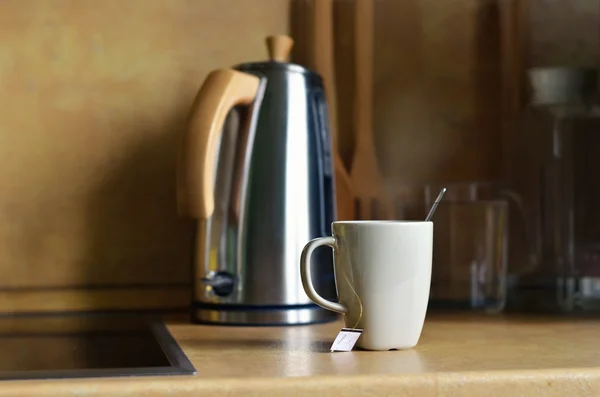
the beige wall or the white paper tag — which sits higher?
the beige wall

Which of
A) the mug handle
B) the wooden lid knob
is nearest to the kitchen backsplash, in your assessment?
the wooden lid knob

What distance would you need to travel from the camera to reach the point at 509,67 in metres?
1.13

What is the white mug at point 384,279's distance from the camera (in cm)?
71

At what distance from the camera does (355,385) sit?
1.89ft

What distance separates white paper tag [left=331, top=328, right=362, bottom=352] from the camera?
0.71 metres

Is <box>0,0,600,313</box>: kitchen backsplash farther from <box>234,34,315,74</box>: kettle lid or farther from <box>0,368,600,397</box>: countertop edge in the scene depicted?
<box>0,368,600,397</box>: countertop edge

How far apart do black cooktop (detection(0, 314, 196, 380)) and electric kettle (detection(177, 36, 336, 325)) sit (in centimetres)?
9

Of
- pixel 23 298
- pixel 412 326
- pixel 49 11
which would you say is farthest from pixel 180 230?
pixel 412 326

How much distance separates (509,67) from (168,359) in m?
0.70

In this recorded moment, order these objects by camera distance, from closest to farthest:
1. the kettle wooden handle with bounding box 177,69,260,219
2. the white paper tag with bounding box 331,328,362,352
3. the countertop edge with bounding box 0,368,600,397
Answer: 1. the countertop edge with bounding box 0,368,600,397
2. the white paper tag with bounding box 331,328,362,352
3. the kettle wooden handle with bounding box 177,69,260,219

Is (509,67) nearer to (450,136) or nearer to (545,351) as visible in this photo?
(450,136)

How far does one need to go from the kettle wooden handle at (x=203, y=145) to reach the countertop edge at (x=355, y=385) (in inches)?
11.5

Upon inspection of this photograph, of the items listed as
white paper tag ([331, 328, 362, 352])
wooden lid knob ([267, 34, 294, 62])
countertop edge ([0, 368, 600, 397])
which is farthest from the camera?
wooden lid knob ([267, 34, 294, 62])

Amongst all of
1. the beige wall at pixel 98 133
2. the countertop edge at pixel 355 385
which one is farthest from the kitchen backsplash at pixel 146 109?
the countertop edge at pixel 355 385
